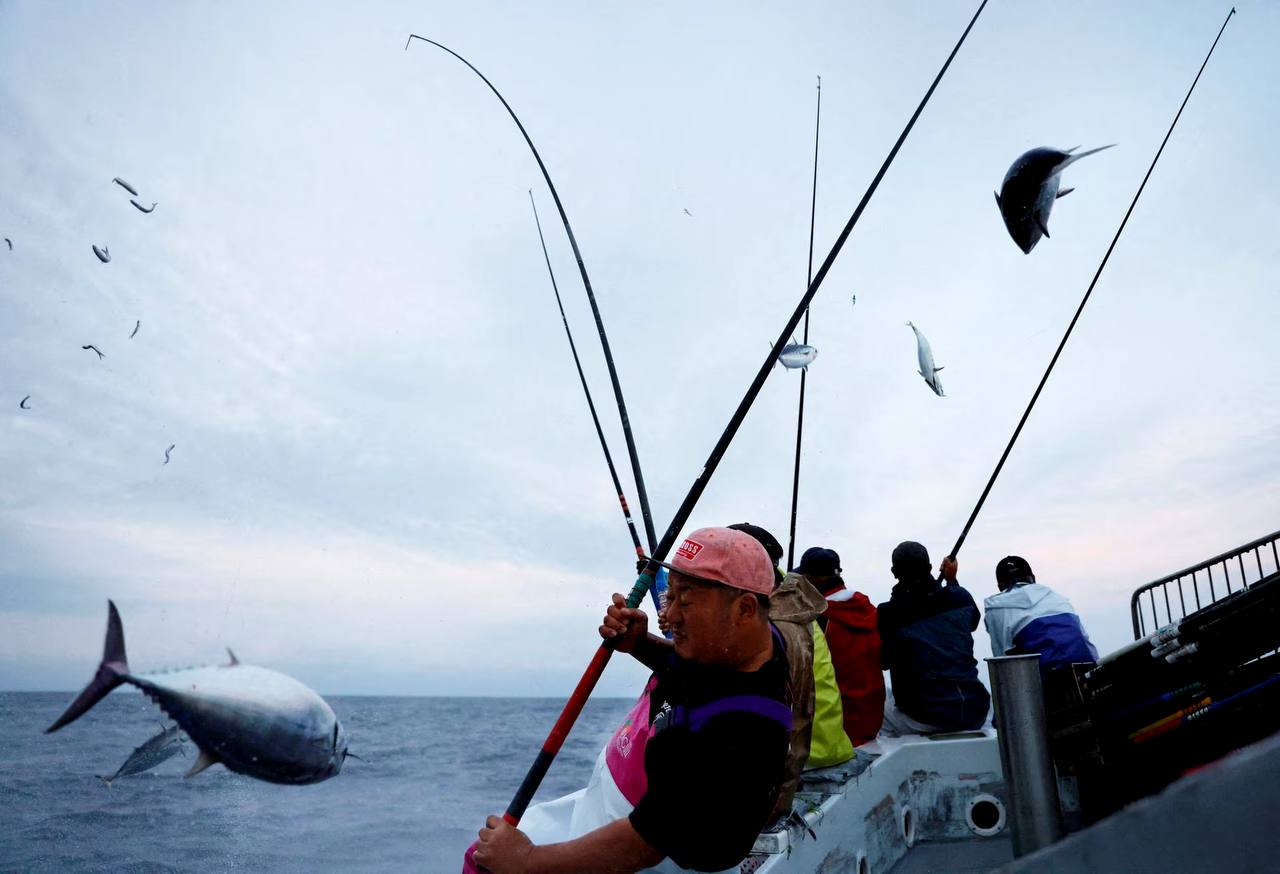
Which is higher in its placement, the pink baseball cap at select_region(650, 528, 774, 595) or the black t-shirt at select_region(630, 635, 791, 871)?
the pink baseball cap at select_region(650, 528, 774, 595)

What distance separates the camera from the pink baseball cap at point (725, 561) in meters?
1.82

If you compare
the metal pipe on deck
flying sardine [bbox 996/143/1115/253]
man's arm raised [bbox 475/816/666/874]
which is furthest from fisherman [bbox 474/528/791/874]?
flying sardine [bbox 996/143/1115/253]

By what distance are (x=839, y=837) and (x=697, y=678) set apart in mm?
1520

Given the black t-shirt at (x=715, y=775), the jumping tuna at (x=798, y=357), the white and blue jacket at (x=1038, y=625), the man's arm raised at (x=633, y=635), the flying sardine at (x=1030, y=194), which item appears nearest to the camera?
the black t-shirt at (x=715, y=775)

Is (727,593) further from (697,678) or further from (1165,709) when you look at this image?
(1165,709)

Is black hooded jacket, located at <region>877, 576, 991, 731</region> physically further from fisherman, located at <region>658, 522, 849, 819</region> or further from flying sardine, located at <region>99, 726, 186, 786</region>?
flying sardine, located at <region>99, 726, 186, 786</region>

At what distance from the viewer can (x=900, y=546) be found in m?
4.03

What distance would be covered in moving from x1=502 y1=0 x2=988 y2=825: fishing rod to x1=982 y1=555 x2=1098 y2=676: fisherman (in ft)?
7.89

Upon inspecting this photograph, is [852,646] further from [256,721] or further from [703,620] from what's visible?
[256,721]

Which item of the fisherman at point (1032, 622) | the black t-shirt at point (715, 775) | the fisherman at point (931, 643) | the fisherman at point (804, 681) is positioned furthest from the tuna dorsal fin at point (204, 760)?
the fisherman at point (1032, 622)

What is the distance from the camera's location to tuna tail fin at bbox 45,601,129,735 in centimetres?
159

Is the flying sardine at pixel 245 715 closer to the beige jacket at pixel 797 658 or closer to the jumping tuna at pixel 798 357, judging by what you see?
the beige jacket at pixel 797 658

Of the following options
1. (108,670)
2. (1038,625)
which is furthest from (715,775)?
(1038,625)

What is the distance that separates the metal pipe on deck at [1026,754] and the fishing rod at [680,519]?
137 cm
